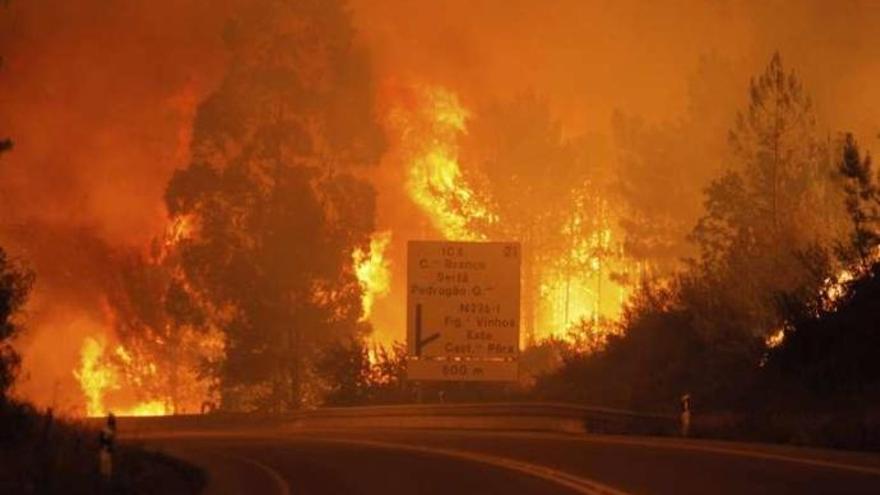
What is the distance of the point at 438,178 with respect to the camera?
7081 cm

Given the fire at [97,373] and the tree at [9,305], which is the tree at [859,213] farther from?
the fire at [97,373]

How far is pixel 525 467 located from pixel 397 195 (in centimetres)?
5145

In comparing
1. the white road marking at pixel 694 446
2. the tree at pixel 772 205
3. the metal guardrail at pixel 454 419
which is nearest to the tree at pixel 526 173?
the tree at pixel 772 205

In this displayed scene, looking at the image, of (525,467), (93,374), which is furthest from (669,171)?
(525,467)

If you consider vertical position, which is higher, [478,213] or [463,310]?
[478,213]

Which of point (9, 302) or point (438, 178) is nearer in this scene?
point (9, 302)

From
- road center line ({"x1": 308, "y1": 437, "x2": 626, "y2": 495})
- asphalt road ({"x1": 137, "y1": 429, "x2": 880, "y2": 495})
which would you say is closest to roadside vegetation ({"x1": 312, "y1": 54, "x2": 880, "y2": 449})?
asphalt road ({"x1": 137, "y1": 429, "x2": 880, "y2": 495})

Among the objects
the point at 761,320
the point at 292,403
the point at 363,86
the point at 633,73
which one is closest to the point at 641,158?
the point at 633,73

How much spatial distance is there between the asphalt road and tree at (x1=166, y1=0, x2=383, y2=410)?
22236 millimetres

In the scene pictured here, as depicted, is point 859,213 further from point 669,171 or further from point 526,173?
point 526,173

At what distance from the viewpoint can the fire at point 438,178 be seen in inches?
2751

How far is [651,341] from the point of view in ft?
123

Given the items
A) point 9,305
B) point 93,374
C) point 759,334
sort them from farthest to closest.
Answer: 1. point 93,374
2. point 759,334
3. point 9,305

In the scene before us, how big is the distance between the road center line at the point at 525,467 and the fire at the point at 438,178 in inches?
1651
